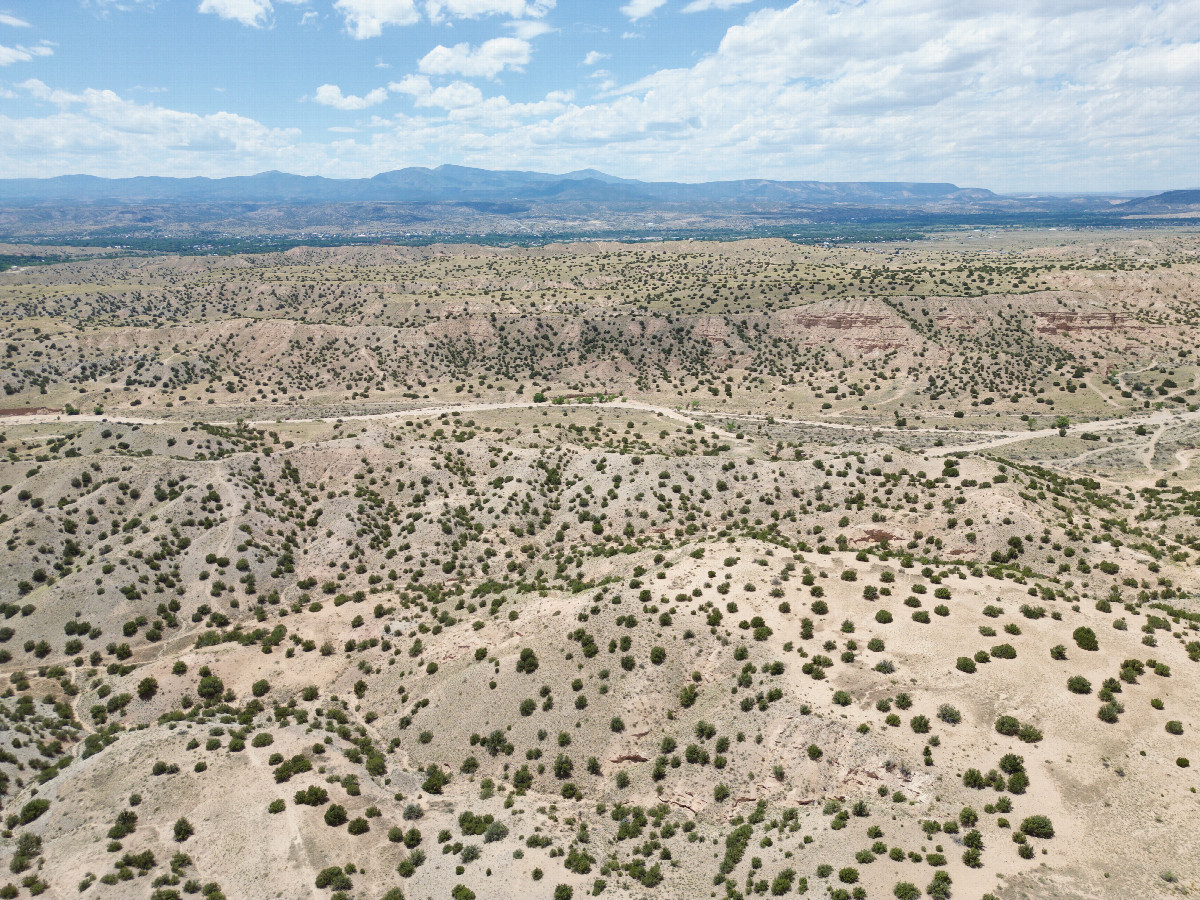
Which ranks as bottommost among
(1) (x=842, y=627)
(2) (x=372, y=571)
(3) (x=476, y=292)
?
(2) (x=372, y=571)

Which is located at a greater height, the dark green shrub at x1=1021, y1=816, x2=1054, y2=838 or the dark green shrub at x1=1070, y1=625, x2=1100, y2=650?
the dark green shrub at x1=1070, y1=625, x2=1100, y2=650

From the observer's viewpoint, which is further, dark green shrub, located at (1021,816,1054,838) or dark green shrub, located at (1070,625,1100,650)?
dark green shrub, located at (1070,625,1100,650)

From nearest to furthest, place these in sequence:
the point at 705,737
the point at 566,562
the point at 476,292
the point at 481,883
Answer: the point at 481,883
the point at 705,737
the point at 566,562
the point at 476,292

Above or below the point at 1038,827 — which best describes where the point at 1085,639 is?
above

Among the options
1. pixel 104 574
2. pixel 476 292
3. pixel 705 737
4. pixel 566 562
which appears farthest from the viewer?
pixel 476 292

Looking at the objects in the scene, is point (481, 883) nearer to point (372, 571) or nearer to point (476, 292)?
point (372, 571)

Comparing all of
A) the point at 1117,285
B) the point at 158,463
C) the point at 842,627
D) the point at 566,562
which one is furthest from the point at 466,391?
the point at 1117,285

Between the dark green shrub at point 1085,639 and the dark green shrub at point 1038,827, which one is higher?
the dark green shrub at point 1085,639

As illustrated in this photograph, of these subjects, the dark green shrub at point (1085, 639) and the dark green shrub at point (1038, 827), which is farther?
the dark green shrub at point (1085, 639)

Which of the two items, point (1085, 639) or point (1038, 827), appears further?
point (1085, 639)

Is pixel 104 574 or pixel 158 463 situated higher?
pixel 158 463

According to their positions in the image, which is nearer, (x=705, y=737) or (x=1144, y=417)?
(x=705, y=737)
